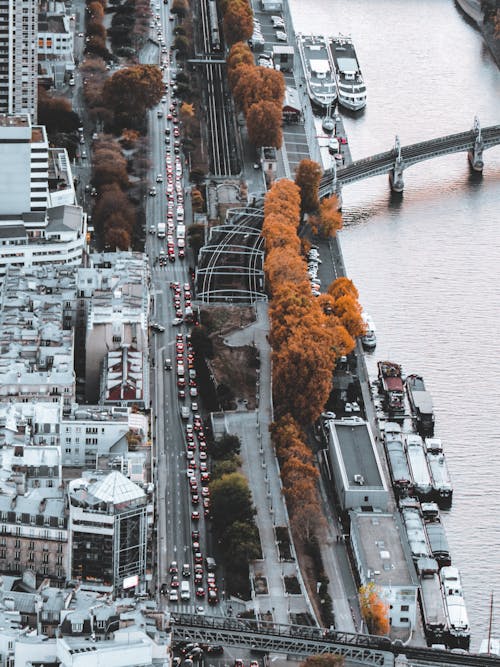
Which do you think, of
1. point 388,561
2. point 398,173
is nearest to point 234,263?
point 398,173

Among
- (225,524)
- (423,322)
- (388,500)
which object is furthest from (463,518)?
(423,322)

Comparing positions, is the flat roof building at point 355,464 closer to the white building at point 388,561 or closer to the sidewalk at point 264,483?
the white building at point 388,561

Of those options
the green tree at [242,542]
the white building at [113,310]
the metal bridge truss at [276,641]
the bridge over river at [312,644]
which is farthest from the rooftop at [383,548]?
the white building at [113,310]

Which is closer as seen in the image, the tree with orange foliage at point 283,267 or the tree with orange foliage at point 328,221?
the tree with orange foliage at point 283,267

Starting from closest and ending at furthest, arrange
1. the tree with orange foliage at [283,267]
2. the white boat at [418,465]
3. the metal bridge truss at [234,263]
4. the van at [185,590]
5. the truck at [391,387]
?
the van at [185,590] → the white boat at [418,465] → the truck at [391,387] → the tree with orange foliage at [283,267] → the metal bridge truss at [234,263]

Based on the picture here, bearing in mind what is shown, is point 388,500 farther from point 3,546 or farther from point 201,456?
point 3,546

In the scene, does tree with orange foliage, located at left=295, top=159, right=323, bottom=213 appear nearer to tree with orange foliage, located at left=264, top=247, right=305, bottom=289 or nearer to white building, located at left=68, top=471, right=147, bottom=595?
tree with orange foliage, located at left=264, top=247, right=305, bottom=289
